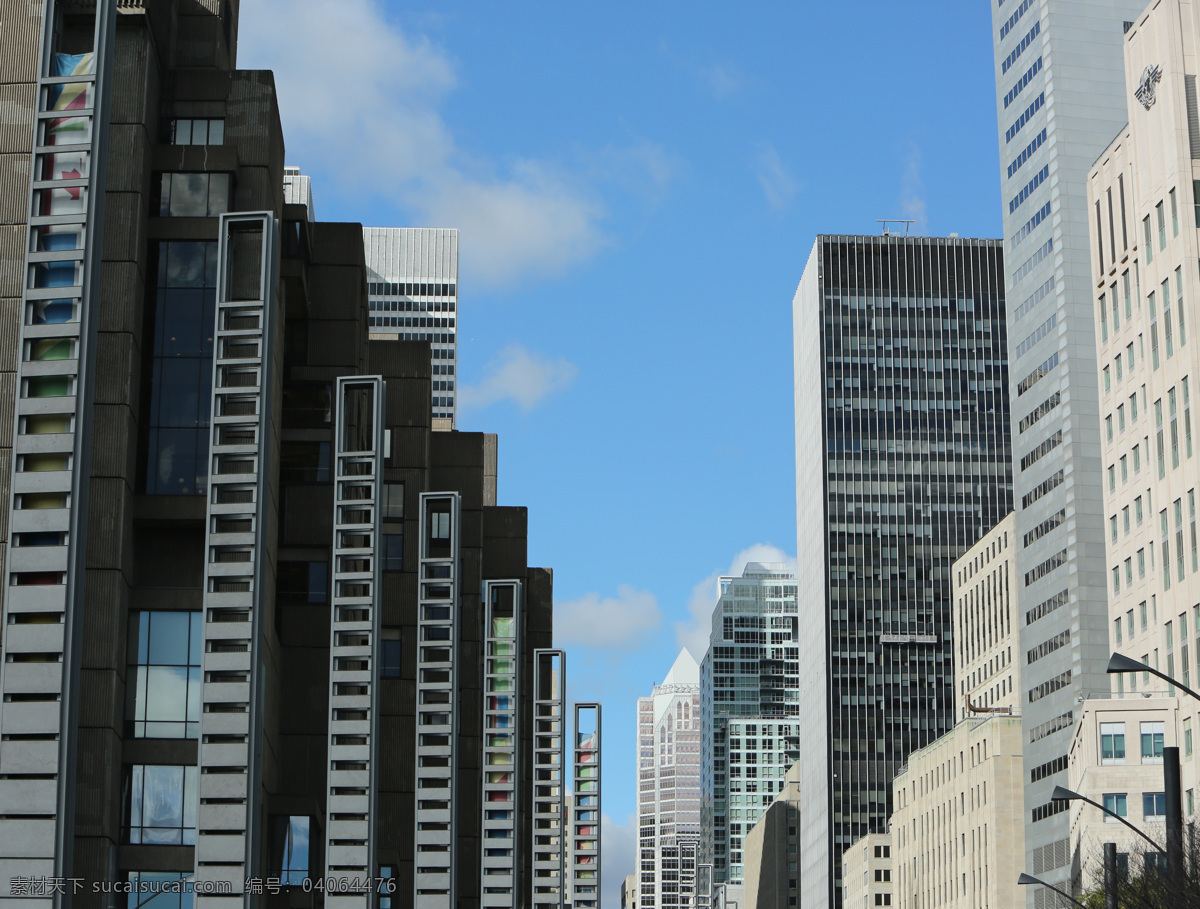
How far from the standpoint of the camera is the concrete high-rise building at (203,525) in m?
27.6

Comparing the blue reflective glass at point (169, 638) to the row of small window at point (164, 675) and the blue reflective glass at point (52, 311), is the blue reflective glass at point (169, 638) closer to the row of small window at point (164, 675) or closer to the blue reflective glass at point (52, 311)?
the row of small window at point (164, 675)

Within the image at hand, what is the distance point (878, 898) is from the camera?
193m

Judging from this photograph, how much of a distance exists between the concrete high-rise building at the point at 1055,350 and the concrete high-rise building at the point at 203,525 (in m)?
59.2

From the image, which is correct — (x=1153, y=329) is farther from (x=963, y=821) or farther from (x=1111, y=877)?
(x=963, y=821)

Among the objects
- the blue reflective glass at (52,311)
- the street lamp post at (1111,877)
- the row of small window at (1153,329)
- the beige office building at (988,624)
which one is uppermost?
the row of small window at (1153,329)

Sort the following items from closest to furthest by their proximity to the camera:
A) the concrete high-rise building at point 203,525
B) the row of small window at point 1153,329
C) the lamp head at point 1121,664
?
the concrete high-rise building at point 203,525 → the lamp head at point 1121,664 → the row of small window at point 1153,329

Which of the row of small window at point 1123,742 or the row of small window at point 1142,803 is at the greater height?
the row of small window at point 1123,742

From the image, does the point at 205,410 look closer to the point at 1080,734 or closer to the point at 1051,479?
the point at 1080,734

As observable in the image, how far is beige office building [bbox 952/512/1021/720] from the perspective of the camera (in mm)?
170125

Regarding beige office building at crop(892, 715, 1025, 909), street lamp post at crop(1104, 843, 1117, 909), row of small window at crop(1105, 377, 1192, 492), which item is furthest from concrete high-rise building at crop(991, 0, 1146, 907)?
street lamp post at crop(1104, 843, 1117, 909)

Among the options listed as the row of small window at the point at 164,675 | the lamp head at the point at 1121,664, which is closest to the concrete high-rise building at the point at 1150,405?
the row of small window at the point at 164,675

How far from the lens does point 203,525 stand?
197 ft

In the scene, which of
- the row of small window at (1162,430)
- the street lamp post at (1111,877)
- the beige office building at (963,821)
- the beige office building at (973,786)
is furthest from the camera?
the beige office building at (973,786)

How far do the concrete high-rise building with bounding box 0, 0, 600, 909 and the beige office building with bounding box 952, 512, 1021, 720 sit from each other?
3596 inches
